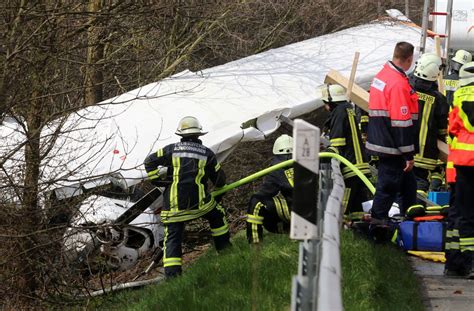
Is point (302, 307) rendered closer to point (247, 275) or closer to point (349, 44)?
point (247, 275)

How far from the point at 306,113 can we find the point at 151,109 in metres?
2.31

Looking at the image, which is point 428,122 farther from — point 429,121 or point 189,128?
point 189,128

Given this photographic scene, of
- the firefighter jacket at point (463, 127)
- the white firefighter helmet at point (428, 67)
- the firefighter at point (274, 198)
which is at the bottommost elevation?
the firefighter at point (274, 198)

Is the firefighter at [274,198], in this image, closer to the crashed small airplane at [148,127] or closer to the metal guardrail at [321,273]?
the crashed small airplane at [148,127]

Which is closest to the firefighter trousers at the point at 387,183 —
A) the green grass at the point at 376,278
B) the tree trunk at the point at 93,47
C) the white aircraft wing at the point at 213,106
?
the green grass at the point at 376,278

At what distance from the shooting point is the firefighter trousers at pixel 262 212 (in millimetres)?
9398

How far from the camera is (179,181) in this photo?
29.1 feet

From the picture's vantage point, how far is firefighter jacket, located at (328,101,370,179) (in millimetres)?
9648

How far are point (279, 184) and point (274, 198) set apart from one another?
185 millimetres

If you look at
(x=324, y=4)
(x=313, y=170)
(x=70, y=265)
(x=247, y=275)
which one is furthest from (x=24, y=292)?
(x=324, y=4)

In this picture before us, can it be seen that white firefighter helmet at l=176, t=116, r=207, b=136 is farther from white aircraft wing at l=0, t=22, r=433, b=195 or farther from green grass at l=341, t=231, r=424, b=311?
green grass at l=341, t=231, r=424, b=311

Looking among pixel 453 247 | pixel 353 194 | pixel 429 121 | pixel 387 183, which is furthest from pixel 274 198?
pixel 453 247

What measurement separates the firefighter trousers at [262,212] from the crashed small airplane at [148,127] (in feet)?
3.67

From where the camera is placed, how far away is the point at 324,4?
60.4ft
